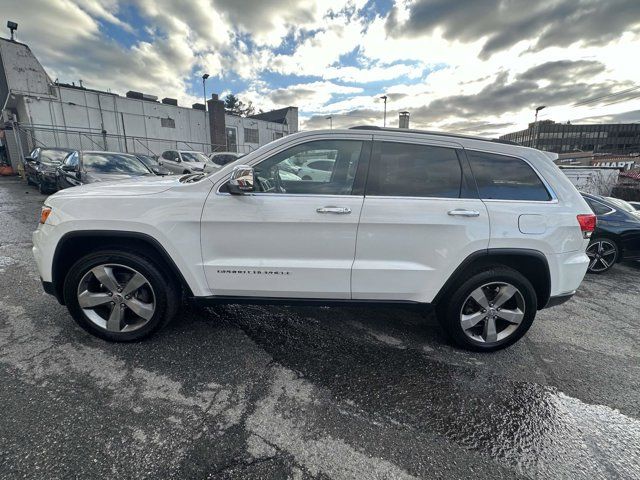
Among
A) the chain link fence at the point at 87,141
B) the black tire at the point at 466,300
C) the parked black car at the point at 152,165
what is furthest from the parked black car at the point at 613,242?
the chain link fence at the point at 87,141

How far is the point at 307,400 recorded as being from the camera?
233 cm

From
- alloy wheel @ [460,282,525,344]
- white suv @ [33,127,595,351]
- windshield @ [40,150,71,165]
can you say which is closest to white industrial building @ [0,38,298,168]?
windshield @ [40,150,71,165]

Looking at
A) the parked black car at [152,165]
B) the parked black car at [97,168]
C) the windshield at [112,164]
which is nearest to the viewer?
the parked black car at [97,168]

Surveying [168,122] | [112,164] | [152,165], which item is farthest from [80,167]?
[168,122]

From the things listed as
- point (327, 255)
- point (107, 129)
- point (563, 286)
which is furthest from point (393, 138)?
point (107, 129)

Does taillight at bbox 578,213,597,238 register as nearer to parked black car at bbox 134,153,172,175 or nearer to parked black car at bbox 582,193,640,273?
parked black car at bbox 582,193,640,273

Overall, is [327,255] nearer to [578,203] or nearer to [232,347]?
[232,347]

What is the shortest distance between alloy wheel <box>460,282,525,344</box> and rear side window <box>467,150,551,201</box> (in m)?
0.78

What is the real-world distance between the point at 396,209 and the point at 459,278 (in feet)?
2.81

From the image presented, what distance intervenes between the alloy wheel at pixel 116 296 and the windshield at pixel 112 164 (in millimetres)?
6447

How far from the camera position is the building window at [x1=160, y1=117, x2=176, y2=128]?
25.8m

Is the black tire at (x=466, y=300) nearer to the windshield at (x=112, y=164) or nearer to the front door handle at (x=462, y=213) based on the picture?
the front door handle at (x=462, y=213)

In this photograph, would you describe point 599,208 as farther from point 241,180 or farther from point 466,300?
point 241,180

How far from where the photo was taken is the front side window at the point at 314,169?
2.69 metres
